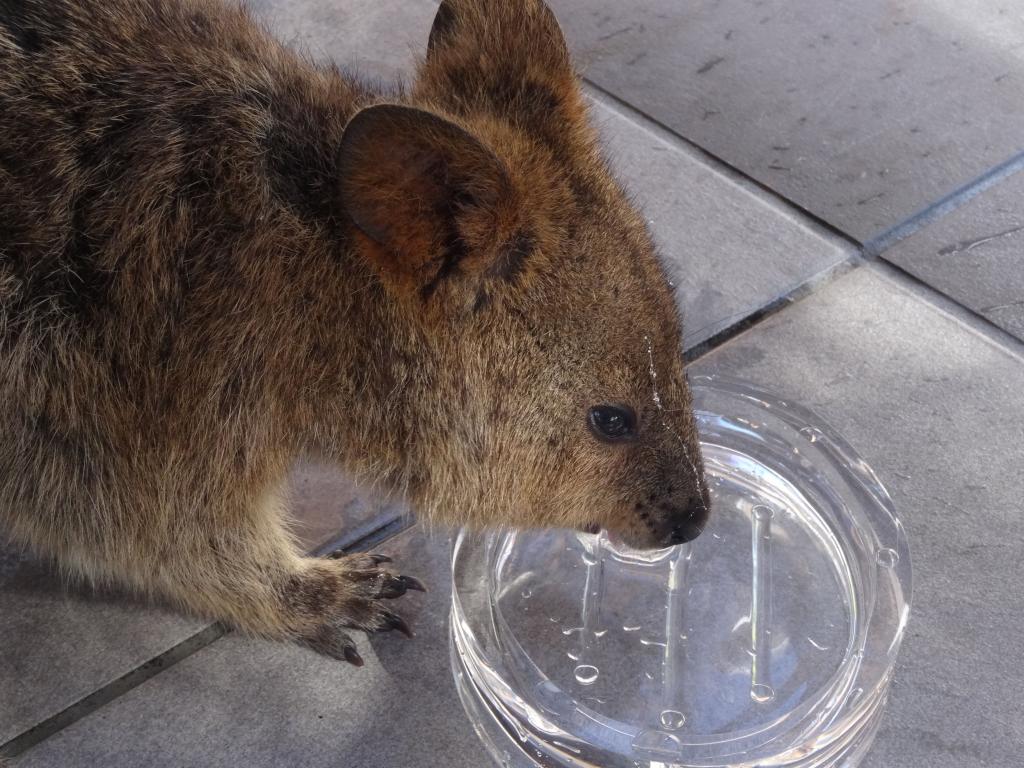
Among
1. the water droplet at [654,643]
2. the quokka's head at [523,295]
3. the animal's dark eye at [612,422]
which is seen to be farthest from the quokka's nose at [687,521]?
the water droplet at [654,643]

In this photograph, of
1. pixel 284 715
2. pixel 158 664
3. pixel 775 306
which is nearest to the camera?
pixel 284 715

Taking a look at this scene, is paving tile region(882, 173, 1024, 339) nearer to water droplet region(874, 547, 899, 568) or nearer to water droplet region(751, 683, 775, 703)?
water droplet region(874, 547, 899, 568)

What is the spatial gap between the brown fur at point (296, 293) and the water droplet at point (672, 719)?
20.2 inches

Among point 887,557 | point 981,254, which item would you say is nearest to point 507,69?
point 887,557

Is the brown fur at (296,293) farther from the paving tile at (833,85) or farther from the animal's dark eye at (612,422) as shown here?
the paving tile at (833,85)

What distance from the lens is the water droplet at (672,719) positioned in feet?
9.73

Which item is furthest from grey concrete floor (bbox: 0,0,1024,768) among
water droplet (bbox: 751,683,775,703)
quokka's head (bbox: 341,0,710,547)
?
quokka's head (bbox: 341,0,710,547)

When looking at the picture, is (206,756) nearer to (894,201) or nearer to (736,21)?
(894,201)

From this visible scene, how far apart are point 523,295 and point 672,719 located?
1227mm

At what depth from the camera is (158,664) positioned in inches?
120

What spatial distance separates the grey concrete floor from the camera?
115 inches

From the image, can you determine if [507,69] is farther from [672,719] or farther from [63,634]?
[63,634]

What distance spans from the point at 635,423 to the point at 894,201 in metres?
2.26

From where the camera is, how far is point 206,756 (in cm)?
284
